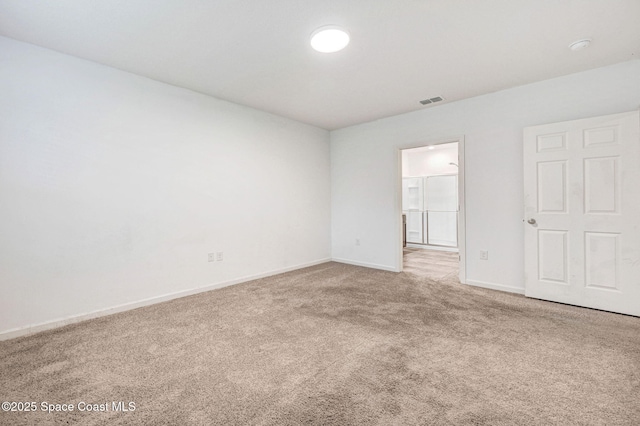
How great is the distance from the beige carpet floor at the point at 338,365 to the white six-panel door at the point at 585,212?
0.85ft

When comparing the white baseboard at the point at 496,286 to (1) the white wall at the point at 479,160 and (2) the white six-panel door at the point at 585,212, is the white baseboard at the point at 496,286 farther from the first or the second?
(2) the white six-panel door at the point at 585,212

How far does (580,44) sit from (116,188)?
467cm

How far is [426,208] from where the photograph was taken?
23.7 feet

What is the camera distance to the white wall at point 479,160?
3.06m

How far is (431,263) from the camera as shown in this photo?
5.33 m

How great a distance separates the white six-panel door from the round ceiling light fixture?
96.3 inches

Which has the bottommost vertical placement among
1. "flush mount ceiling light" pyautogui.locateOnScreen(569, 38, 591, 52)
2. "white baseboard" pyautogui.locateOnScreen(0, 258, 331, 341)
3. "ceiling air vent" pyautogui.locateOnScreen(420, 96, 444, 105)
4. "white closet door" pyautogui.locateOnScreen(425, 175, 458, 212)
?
"white baseboard" pyautogui.locateOnScreen(0, 258, 331, 341)

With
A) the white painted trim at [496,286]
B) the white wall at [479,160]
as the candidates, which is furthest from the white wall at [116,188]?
the white painted trim at [496,286]

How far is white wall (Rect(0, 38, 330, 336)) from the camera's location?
Answer: 2.44 metres

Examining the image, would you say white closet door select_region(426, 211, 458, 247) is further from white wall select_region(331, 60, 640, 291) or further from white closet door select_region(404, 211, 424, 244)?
white wall select_region(331, 60, 640, 291)

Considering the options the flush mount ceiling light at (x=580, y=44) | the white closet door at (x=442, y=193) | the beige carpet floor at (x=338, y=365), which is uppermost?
the flush mount ceiling light at (x=580, y=44)

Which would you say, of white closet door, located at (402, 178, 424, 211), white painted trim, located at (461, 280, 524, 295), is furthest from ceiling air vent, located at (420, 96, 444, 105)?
white closet door, located at (402, 178, 424, 211)

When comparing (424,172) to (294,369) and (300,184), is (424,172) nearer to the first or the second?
(300,184)

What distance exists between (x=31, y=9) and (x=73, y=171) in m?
1.29
